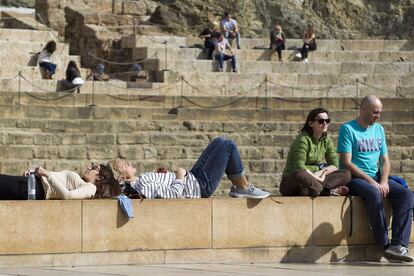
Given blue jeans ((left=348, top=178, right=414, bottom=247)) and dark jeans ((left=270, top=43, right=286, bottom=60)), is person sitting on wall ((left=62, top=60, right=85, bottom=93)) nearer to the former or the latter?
dark jeans ((left=270, top=43, right=286, bottom=60))

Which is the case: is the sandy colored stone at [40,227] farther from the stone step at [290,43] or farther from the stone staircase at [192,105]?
the stone step at [290,43]

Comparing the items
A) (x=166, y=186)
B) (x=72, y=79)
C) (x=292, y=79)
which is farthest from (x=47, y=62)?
(x=166, y=186)

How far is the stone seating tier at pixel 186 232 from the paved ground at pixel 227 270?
0.22m

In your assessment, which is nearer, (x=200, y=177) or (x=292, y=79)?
(x=200, y=177)

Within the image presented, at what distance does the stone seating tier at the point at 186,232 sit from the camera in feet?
38.3

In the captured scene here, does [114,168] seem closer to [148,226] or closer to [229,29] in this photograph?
[148,226]

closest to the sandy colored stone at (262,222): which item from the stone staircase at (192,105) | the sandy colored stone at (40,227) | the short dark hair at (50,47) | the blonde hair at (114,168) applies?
the blonde hair at (114,168)

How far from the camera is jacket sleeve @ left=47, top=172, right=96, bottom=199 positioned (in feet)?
38.8

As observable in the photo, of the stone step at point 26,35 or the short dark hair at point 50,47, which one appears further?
the stone step at point 26,35

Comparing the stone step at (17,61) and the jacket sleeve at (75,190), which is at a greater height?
the jacket sleeve at (75,190)

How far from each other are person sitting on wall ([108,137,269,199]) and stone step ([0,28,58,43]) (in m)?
18.3

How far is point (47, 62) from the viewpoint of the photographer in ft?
94.0

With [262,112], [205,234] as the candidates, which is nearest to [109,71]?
[262,112]

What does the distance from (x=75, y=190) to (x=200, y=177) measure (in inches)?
52.9
